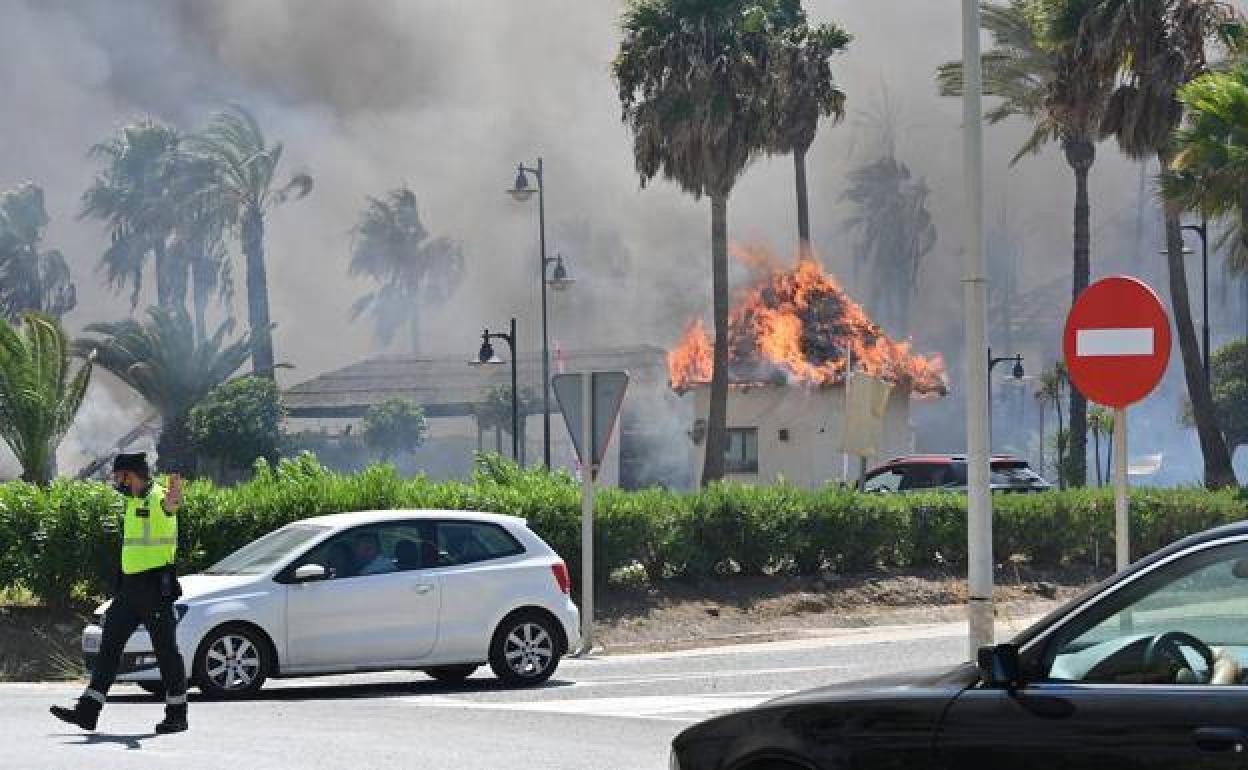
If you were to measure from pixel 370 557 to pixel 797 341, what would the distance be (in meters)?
44.0

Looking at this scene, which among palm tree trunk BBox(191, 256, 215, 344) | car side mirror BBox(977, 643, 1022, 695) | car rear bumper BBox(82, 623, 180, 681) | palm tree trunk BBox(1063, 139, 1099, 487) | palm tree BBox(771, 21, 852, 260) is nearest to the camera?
car side mirror BBox(977, 643, 1022, 695)

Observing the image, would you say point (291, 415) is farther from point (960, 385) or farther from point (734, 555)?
point (734, 555)

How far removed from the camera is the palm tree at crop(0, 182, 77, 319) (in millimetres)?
121188

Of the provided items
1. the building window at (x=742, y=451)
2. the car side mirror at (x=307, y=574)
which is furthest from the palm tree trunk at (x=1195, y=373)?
the car side mirror at (x=307, y=574)

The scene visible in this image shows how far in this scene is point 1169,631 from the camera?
20.3 ft

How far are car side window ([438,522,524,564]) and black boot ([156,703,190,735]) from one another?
13.4ft

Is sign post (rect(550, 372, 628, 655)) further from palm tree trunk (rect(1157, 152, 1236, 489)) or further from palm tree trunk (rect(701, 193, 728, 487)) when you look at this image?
palm tree trunk (rect(701, 193, 728, 487))

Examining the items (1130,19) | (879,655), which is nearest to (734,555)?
(879,655)

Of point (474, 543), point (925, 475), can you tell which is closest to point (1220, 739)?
point (474, 543)

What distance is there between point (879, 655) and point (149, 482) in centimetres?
937

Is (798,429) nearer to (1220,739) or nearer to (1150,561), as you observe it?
(1150,561)

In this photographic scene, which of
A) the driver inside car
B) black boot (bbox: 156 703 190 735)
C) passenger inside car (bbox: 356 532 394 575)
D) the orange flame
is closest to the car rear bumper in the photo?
passenger inside car (bbox: 356 532 394 575)

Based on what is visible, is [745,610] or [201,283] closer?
[745,610]

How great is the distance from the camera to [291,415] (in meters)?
95.2
